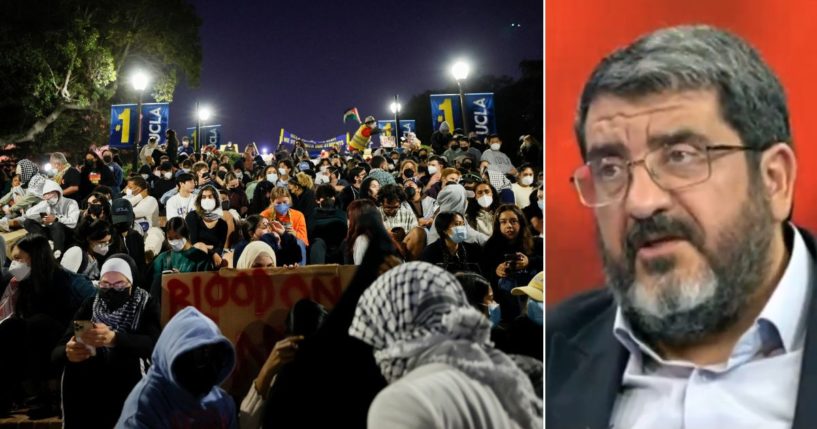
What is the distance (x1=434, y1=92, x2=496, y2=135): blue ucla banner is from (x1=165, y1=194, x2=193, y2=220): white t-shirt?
3.57 ft

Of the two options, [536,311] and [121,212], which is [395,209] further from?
[121,212]

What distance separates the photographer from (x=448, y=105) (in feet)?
9.71

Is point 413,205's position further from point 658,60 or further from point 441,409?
point 658,60

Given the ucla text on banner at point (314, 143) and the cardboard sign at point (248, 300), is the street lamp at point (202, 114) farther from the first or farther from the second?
the cardboard sign at point (248, 300)

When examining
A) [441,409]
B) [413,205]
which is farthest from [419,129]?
[441,409]

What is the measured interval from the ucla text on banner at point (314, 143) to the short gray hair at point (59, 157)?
1006 mm

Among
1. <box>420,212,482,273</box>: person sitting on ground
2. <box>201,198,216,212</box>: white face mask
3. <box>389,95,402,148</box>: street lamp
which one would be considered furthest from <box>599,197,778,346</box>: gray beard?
<box>201,198,216,212</box>: white face mask

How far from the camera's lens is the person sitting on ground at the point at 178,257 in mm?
2730

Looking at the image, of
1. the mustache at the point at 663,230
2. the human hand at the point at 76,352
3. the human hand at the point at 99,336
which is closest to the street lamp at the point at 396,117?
the mustache at the point at 663,230

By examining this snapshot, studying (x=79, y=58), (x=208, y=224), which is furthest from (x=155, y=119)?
(x=208, y=224)

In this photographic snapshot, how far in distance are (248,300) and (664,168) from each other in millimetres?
1462

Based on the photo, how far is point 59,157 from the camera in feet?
11.0

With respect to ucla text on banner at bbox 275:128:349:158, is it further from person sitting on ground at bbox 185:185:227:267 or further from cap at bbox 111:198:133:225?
cap at bbox 111:198:133:225

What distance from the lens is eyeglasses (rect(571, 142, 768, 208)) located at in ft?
6.72
